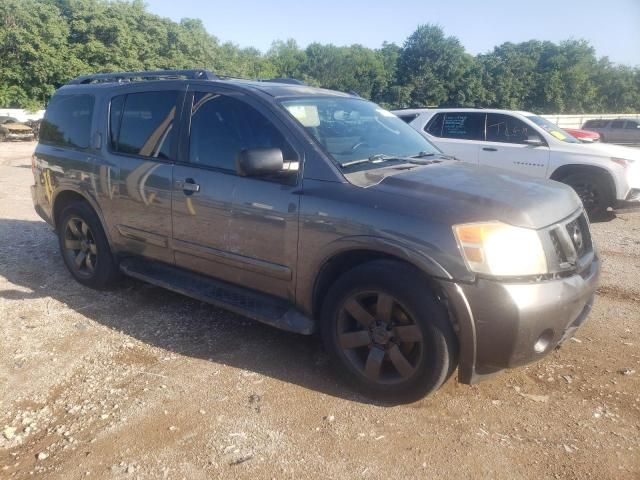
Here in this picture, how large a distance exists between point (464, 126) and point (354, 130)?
6108mm

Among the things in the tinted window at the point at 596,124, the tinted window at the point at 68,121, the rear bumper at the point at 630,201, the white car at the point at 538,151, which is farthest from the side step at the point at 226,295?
the tinted window at the point at 596,124

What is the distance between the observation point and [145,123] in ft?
14.2

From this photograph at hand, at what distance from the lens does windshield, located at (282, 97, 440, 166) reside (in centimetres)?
352

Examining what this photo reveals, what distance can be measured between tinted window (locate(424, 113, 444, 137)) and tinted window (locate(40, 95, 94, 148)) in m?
6.26

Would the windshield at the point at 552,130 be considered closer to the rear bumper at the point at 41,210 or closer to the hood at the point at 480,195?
the hood at the point at 480,195

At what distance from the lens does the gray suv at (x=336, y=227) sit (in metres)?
2.77

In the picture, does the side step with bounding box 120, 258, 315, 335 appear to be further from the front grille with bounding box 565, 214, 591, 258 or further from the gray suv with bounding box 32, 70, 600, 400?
the front grille with bounding box 565, 214, 591, 258

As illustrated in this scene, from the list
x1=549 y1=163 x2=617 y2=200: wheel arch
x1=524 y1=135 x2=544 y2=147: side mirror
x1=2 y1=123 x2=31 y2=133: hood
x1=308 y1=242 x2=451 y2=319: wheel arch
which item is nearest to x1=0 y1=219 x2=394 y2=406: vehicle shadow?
x1=308 y1=242 x2=451 y2=319: wheel arch

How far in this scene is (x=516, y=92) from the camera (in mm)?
52812

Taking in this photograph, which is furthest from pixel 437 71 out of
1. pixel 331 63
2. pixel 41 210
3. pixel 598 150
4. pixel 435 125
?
pixel 41 210

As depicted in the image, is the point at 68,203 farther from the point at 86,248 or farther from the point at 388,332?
the point at 388,332

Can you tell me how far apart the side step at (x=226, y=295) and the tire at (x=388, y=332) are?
9.0 inches

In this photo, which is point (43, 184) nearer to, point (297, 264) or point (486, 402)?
point (297, 264)

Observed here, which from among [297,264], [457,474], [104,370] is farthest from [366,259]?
[104,370]
